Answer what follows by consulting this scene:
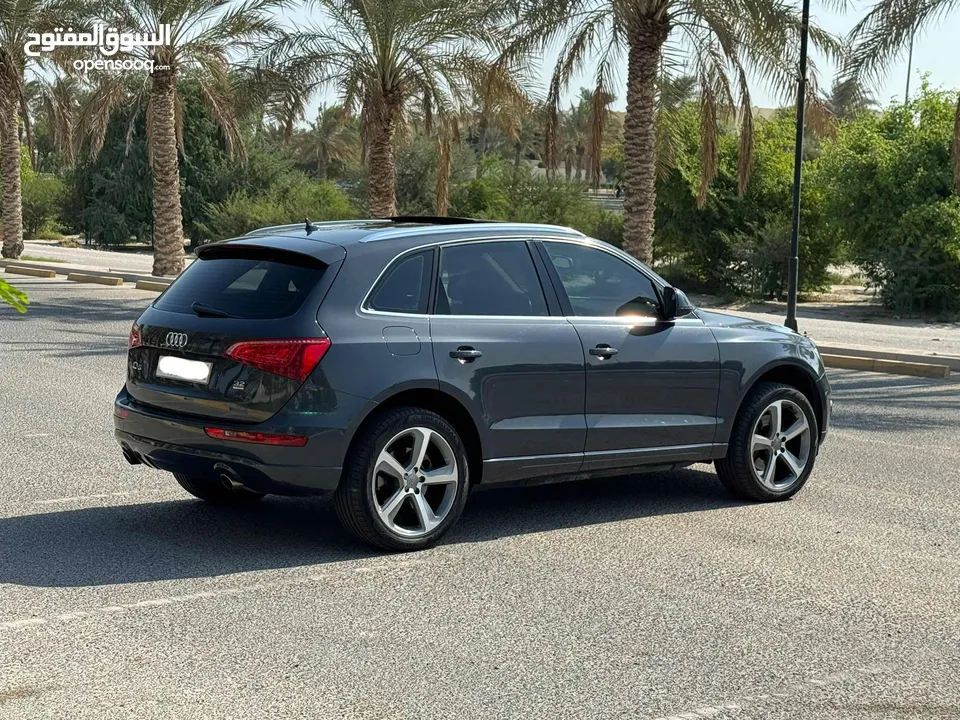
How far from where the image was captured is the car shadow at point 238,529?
655 centimetres

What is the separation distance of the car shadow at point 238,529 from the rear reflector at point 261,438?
608 millimetres

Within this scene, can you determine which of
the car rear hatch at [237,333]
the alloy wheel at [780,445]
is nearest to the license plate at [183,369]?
the car rear hatch at [237,333]

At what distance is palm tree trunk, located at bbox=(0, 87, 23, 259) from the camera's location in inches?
1508

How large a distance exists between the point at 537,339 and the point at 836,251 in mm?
A: 28813

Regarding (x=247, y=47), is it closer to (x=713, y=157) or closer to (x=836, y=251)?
(x=713, y=157)

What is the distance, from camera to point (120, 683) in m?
4.90

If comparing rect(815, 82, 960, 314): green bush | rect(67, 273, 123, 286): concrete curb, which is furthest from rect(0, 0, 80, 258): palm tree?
rect(815, 82, 960, 314): green bush

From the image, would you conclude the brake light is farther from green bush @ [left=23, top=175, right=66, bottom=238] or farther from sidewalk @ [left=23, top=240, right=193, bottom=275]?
green bush @ [left=23, top=175, right=66, bottom=238]

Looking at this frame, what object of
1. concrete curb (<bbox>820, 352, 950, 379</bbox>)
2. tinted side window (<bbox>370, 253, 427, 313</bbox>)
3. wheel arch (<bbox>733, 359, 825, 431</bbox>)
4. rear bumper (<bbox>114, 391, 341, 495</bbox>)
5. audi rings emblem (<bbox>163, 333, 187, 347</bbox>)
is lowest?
concrete curb (<bbox>820, 352, 950, 379</bbox>)

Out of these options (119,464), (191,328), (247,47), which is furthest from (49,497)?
(247,47)

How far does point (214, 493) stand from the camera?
7918 mm

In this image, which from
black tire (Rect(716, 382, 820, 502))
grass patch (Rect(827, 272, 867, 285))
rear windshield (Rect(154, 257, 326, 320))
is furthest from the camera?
grass patch (Rect(827, 272, 867, 285))

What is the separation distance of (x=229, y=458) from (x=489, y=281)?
1.71 meters

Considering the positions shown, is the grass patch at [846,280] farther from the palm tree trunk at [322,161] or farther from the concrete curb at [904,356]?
the palm tree trunk at [322,161]
